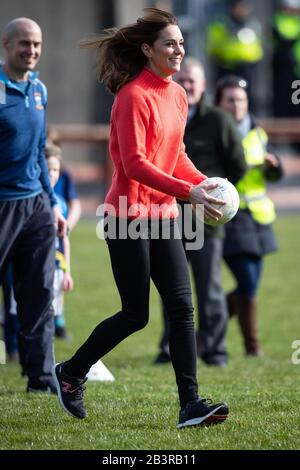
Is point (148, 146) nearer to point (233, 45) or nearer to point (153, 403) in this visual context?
point (153, 403)

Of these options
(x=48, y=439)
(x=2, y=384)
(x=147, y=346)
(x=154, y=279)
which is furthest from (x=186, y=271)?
(x=147, y=346)

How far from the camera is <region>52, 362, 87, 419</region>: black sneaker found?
609cm

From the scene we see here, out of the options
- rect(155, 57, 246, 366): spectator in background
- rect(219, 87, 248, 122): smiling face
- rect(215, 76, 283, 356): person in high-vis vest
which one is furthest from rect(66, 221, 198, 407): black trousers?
rect(219, 87, 248, 122): smiling face

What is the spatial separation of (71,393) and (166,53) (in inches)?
72.9

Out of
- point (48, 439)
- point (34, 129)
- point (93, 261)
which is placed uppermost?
point (34, 129)

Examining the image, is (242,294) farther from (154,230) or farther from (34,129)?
(154,230)

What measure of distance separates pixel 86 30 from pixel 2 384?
1468 cm

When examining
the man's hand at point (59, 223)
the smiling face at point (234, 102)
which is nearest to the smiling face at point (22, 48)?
the man's hand at point (59, 223)

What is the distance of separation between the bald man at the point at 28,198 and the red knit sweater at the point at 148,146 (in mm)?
1121

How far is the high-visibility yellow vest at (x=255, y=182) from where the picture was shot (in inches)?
384

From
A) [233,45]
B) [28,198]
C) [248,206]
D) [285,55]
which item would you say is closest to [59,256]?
[28,198]

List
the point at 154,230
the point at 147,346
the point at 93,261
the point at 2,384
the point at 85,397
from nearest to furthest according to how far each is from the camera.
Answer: the point at 154,230
the point at 85,397
the point at 2,384
the point at 147,346
the point at 93,261

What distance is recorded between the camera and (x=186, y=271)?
5.91m

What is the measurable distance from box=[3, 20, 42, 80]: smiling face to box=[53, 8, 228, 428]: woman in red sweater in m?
1.03
